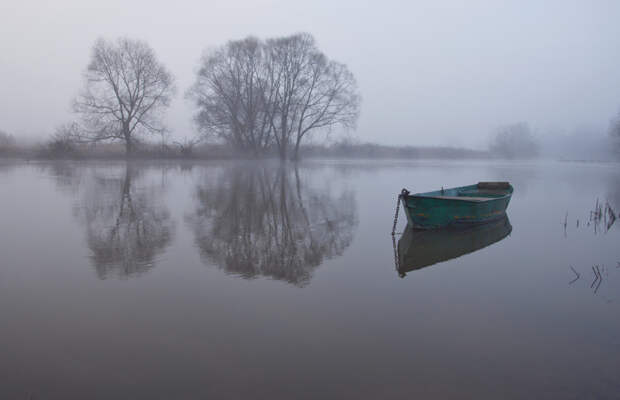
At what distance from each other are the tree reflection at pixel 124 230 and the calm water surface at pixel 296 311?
0.07 metres

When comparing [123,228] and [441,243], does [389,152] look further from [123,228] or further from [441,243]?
[123,228]

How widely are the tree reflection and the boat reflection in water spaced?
465 centimetres

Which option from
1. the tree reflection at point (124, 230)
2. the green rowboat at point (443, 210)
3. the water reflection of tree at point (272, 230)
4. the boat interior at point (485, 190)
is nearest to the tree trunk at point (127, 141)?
the tree reflection at point (124, 230)

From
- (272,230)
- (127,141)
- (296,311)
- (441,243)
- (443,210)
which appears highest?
(127,141)

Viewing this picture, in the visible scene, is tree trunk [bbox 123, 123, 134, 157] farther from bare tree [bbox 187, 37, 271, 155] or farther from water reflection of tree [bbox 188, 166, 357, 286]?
water reflection of tree [bbox 188, 166, 357, 286]

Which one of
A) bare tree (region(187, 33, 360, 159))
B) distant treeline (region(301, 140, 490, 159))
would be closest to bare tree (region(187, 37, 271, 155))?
bare tree (region(187, 33, 360, 159))

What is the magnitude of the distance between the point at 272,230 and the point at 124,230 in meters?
3.37

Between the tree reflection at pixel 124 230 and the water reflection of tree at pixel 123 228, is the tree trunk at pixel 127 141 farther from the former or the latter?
the tree reflection at pixel 124 230

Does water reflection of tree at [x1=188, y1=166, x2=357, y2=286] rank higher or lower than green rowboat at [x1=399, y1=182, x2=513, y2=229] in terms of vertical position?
lower

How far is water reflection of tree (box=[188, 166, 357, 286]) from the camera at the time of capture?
718cm

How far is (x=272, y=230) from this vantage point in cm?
988

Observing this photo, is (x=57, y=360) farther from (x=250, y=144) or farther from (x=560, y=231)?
(x=250, y=144)

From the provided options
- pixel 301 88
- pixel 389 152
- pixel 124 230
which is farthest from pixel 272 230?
pixel 389 152

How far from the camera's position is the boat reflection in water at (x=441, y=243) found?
802 cm
